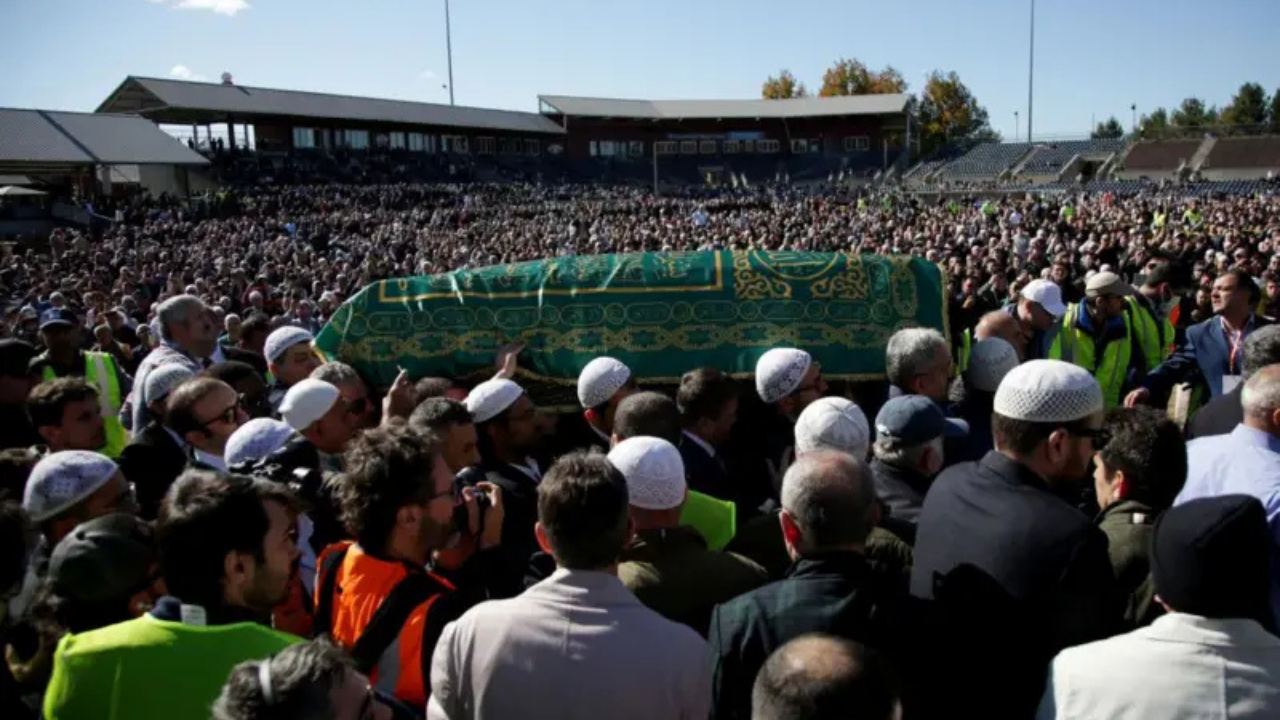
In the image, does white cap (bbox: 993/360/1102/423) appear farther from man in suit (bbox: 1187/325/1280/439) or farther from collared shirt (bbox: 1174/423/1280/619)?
man in suit (bbox: 1187/325/1280/439)

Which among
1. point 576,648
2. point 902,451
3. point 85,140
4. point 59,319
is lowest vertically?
point 576,648

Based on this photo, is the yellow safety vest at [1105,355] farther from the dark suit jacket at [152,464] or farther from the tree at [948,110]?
the tree at [948,110]

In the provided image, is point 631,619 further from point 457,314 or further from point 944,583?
point 457,314

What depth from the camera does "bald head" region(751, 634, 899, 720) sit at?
1.54 metres

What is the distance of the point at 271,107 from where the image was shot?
42.6 meters

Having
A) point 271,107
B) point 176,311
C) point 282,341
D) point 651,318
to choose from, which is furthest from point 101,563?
point 271,107

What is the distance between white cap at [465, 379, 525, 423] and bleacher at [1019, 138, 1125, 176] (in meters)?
51.8

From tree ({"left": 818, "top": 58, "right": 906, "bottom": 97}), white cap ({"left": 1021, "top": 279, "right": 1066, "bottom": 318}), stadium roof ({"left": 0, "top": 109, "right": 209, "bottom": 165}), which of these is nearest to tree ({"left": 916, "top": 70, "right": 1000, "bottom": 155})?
tree ({"left": 818, "top": 58, "right": 906, "bottom": 97})

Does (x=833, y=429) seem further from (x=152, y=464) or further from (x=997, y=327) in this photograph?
(x=152, y=464)

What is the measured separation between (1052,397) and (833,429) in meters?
0.72

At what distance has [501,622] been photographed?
2088mm

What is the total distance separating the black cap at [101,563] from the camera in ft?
7.39

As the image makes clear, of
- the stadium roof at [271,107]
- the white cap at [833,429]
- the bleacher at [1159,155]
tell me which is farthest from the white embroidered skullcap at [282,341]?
the bleacher at [1159,155]

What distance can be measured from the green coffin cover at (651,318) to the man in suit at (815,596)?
3.71 meters
